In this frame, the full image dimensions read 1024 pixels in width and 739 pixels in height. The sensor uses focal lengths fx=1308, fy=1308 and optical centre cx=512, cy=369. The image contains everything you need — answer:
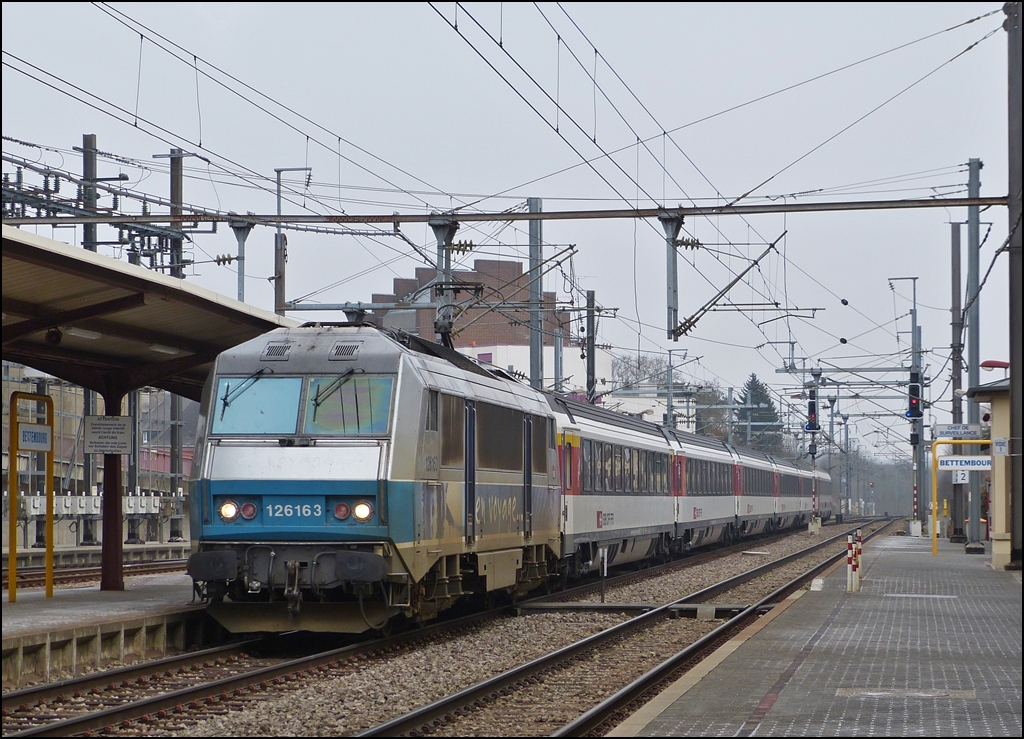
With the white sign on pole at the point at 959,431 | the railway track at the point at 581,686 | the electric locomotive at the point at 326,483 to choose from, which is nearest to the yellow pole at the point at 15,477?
the electric locomotive at the point at 326,483

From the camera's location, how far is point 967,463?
91.8 ft

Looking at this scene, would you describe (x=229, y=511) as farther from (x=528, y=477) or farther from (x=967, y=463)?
(x=967, y=463)

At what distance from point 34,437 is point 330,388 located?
4.58 m

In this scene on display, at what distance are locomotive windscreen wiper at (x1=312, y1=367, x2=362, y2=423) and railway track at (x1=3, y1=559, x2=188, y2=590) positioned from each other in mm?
9654

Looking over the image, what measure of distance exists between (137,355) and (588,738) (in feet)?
31.7

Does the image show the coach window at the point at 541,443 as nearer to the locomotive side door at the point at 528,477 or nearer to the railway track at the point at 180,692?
the locomotive side door at the point at 528,477

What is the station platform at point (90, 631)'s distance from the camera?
36.8 feet

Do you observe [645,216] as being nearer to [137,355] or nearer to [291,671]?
[137,355]

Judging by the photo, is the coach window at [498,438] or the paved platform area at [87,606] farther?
the coach window at [498,438]

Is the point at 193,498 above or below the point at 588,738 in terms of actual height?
above

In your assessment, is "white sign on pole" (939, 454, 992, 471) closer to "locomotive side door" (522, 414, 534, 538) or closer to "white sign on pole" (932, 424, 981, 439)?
"white sign on pole" (932, 424, 981, 439)

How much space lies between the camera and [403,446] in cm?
1280

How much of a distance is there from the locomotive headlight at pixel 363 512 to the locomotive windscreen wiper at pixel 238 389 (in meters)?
1.80

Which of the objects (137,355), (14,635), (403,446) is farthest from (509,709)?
(137,355)
